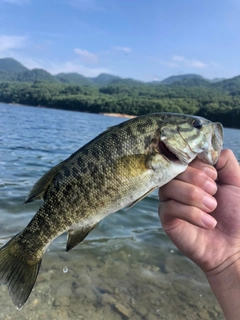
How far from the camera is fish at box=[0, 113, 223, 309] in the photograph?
269 cm

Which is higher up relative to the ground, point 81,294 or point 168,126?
point 168,126

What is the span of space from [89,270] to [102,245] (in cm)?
123

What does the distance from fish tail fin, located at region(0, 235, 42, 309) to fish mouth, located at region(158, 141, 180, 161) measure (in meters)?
1.50

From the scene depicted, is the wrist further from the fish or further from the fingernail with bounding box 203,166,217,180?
the fish

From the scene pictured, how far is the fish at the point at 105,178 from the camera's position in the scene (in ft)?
8.83

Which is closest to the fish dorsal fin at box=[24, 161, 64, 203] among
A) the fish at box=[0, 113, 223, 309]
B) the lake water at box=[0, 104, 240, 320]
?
the fish at box=[0, 113, 223, 309]

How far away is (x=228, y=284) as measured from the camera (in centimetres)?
302

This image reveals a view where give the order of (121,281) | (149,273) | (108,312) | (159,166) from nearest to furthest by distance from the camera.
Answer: (159,166) < (108,312) < (121,281) < (149,273)

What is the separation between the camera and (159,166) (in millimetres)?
2688

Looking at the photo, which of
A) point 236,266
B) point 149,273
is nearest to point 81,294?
point 149,273

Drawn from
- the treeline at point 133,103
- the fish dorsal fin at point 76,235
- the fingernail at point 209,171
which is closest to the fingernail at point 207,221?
the fingernail at point 209,171

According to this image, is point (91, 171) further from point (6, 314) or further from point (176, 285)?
point (176, 285)

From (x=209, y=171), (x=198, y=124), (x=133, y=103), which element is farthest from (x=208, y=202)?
(x=133, y=103)

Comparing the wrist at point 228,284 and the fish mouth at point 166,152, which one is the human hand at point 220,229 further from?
the fish mouth at point 166,152
